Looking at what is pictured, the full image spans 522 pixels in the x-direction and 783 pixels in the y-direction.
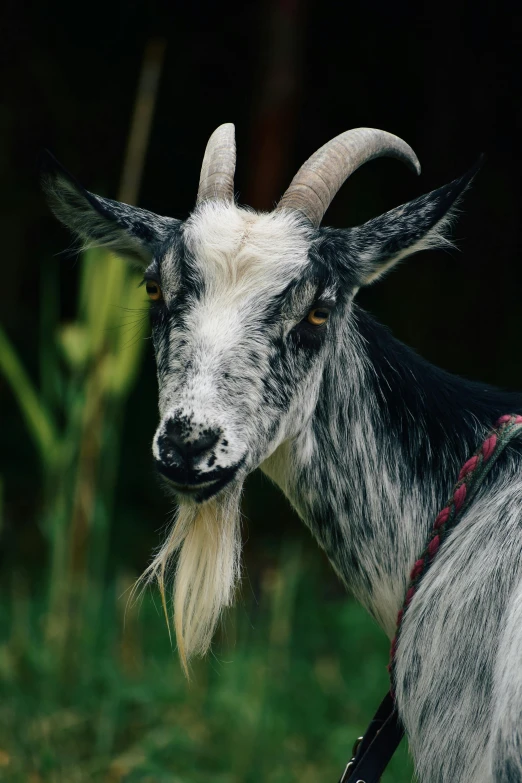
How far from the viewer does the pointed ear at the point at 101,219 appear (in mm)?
2199

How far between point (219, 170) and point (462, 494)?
3.08 ft

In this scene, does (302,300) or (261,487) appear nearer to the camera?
(302,300)

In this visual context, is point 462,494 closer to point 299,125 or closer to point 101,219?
point 101,219

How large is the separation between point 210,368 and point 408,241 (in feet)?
1.78

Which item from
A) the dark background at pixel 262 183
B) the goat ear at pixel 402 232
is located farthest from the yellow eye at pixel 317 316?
the dark background at pixel 262 183

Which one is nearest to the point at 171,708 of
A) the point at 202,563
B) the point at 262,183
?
the point at 202,563

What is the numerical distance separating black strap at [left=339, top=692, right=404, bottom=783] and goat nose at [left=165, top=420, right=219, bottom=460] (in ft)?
2.41

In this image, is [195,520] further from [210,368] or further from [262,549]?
[262,549]

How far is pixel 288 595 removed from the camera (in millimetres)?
3900

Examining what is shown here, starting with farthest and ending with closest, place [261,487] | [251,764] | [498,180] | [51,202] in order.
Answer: [261,487], [498,180], [251,764], [51,202]

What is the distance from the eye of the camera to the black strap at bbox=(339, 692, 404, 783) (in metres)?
2.00

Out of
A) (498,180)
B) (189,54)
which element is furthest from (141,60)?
(498,180)

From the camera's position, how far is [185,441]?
1.83m

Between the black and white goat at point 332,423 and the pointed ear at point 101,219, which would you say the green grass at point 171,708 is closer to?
the black and white goat at point 332,423
